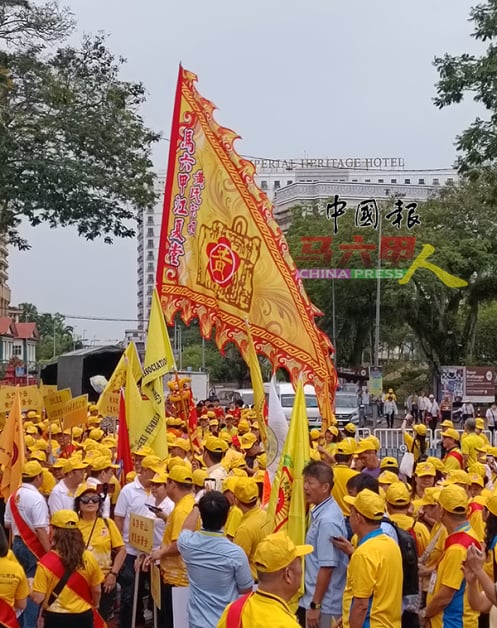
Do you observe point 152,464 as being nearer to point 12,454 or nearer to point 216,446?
point 216,446

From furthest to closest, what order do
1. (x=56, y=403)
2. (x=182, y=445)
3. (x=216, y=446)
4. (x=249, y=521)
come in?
(x=56, y=403) → (x=182, y=445) → (x=216, y=446) → (x=249, y=521)

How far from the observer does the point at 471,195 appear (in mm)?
49656

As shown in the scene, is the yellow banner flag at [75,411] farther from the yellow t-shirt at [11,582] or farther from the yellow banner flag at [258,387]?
the yellow t-shirt at [11,582]

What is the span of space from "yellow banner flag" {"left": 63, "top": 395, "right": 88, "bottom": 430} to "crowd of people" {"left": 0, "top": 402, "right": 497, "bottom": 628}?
3.36 metres

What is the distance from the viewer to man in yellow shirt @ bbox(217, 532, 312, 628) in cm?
405

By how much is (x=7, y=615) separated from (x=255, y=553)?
6.36 ft

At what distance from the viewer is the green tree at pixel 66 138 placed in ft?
70.5

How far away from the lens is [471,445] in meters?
11.9

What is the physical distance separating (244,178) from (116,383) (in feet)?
12.2

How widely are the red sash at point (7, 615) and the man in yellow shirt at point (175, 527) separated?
1.38 metres

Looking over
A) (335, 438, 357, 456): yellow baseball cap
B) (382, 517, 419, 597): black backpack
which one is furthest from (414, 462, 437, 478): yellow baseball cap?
(382, 517, 419, 597): black backpack

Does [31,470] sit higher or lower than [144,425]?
lower

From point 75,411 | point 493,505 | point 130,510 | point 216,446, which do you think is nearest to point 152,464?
point 130,510

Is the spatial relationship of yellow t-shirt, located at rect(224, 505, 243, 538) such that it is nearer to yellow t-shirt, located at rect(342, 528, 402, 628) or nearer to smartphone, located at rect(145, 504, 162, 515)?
smartphone, located at rect(145, 504, 162, 515)
